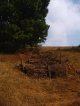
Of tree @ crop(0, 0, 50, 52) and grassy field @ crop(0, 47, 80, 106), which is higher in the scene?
tree @ crop(0, 0, 50, 52)

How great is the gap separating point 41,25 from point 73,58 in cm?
490

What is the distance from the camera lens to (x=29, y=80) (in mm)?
27734

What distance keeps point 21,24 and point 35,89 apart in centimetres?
1208

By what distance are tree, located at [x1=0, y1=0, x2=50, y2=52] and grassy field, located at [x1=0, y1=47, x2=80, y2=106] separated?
4.81m

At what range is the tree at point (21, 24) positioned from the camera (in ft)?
117

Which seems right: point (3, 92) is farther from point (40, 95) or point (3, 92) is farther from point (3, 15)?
point (3, 15)

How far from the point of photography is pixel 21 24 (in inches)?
1459

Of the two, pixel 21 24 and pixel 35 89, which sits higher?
pixel 21 24

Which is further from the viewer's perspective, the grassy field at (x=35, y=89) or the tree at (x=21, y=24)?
the tree at (x=21, y=24)

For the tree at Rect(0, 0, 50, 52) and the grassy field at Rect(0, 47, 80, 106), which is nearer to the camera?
the grassy field at Rect(0, 47, 80, 106)

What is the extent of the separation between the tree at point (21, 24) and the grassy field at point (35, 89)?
4.81m

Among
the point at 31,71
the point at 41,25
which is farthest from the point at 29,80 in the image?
the point at 41,25

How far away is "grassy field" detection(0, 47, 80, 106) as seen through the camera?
2305 cm

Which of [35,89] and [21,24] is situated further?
[21,24]
